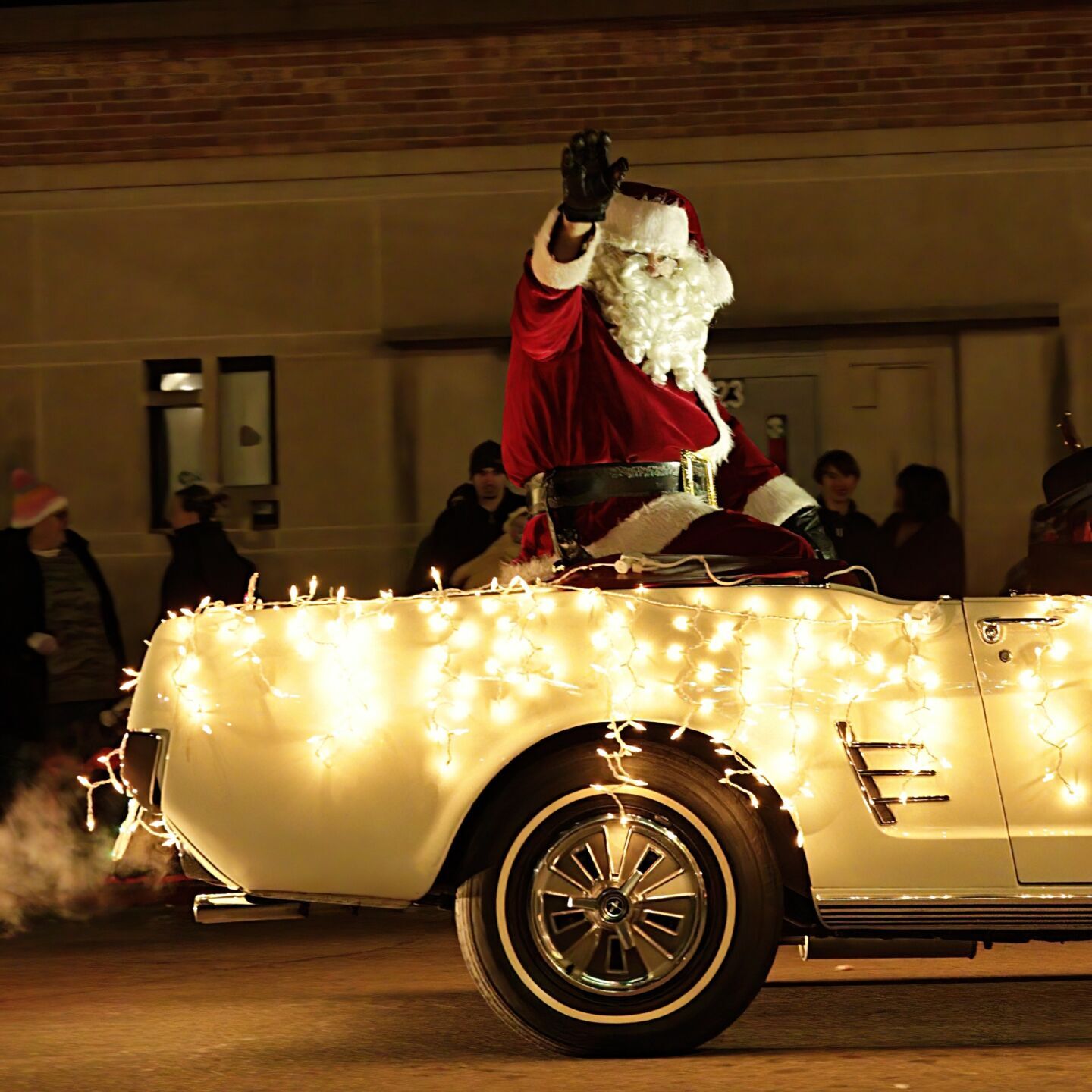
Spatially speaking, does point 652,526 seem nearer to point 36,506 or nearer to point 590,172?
point 590,172

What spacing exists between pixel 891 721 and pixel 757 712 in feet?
1.03

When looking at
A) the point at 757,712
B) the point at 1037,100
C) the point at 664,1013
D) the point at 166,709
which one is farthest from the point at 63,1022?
the point at 1037,100

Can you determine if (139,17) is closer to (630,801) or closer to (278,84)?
(278,84)

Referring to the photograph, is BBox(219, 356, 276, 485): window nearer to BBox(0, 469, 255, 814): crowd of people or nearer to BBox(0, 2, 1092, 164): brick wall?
BBox(0, 2, 1092, 164): brick wall

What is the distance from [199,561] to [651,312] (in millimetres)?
4415

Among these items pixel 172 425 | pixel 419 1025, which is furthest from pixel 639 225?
pixel 172 425

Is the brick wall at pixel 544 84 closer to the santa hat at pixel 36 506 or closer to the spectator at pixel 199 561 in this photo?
the spectator at pixel 199 561

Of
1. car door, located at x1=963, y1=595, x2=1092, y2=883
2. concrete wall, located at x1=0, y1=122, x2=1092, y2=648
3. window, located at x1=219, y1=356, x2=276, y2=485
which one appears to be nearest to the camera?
car door, located at x1=963, y1=595, x2=1092, y2=883

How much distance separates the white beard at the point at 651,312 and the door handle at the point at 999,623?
1.30 m

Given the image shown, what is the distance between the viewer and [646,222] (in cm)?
586

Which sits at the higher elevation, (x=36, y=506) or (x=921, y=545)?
(x=36, y=506)

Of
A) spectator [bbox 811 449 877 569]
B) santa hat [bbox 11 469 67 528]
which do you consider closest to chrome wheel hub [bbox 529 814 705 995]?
spectator [bbox 811 449 877 569]

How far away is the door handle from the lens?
493 centimetres

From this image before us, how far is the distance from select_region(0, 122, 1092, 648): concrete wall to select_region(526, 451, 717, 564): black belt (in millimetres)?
7239
